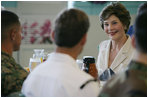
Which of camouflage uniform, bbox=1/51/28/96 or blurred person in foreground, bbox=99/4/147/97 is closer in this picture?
blurred person in foreground, bbox=99/4/147/97

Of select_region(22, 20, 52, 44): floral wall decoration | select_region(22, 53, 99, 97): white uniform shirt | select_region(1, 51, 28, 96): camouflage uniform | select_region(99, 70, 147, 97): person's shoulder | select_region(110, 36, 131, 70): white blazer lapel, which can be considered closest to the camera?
select_region(99, 70, 147, 97): person's shoulder

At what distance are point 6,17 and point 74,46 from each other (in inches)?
19.3

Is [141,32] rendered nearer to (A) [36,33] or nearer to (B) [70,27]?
(B) [70,27]

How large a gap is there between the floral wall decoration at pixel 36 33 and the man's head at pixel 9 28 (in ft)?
12.8

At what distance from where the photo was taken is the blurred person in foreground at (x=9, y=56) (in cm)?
119

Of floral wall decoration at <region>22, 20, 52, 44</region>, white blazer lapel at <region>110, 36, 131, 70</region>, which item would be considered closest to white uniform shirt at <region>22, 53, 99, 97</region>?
white blazer lapel at <region>110, 36, 131, 70</region>

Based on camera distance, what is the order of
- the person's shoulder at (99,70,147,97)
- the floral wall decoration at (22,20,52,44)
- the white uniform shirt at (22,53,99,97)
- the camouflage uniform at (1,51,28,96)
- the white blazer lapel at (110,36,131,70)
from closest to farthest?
the person's shoulder at (99,70,147,97) < the white uniform shirt at (22,53,99,97) < the camouflage uniform at (1,51,28,96) < the white blazer lapel at (110,36,131,70) < the floral wall decoration at (22,20,52,44)

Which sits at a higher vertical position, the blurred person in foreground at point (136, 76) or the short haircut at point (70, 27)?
the short haircut at point (70, 27)

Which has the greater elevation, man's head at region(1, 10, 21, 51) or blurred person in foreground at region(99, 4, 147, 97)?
man's head at region(1, 10, 21, 51)

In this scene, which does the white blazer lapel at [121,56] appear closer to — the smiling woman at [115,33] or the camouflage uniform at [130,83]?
the smiling woman at [115,33]

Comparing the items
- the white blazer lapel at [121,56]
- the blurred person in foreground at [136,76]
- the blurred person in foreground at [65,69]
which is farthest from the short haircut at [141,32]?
the white blazer lapel at [121,56]

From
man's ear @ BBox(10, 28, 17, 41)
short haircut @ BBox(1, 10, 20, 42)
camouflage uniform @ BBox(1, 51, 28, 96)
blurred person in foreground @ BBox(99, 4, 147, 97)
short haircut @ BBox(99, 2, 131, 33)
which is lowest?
camouflage uniform @ BBox(1, 51, 28, 96)

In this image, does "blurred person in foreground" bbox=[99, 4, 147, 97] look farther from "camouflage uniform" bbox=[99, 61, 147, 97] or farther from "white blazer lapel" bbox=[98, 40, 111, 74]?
"white blazer lapel" bbox=[98, 40, 111, 74]

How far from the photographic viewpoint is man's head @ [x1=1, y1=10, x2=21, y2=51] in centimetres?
125
